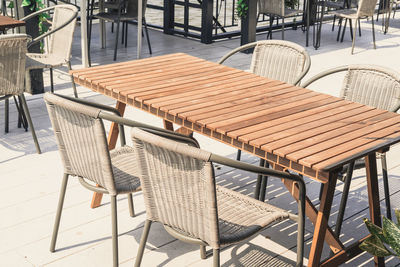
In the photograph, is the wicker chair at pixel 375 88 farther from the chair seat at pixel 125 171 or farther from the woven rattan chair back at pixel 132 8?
the woven rattan chair back at pixel 132 8

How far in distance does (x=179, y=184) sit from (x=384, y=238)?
0.73m

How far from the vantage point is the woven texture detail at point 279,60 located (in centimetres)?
376

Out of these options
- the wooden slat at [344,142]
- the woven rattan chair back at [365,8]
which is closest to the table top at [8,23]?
the wooden slat at [344,142]

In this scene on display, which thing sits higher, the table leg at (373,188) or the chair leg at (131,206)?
the table leg at (373,188)

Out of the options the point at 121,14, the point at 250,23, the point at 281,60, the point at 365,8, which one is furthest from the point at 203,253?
the point at 365,8

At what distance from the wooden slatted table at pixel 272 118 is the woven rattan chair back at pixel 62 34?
1419 mm

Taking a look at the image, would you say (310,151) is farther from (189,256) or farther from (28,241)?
(28,241)

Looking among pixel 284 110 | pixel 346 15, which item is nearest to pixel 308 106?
pixel 284 110

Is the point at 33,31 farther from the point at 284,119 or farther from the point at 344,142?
the point at 344,142

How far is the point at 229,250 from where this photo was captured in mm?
2961

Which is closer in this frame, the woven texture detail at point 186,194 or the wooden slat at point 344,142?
the woven texture detail at point 186,194

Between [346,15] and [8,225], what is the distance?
578 cm

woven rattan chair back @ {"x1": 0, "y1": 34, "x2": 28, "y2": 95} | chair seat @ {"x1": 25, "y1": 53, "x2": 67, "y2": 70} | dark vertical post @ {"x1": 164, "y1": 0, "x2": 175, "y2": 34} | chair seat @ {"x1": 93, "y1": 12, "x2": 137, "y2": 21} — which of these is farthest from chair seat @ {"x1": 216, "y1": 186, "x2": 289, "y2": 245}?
dark vertical post @ {"x1": 164, "y1": 0, "x2": 175, "y2": 34}

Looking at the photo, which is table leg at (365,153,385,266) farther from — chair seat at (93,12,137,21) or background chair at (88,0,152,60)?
chair seat at (93,12,137,21)
